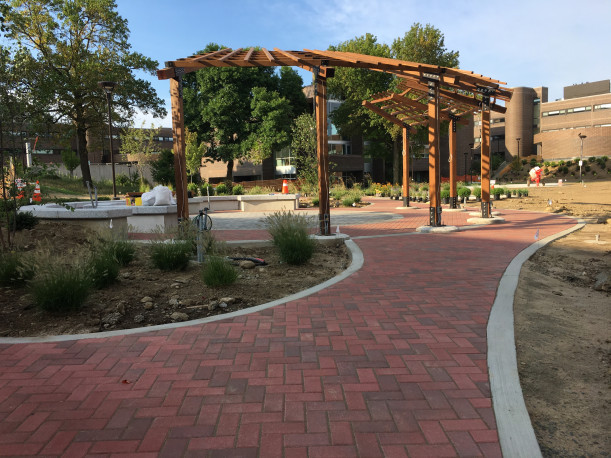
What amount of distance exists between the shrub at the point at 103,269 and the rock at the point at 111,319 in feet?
2.70

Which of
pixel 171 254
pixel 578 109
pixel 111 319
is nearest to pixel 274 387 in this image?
pixel 111 319

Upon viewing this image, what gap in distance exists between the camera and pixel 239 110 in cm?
3747

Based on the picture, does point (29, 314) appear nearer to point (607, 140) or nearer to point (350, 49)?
point (350, 49)

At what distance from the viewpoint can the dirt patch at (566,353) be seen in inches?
105

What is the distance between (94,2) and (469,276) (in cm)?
3278

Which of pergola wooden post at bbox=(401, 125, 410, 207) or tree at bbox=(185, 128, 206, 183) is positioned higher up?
tree at bbox=(185, 128, 206, 183)

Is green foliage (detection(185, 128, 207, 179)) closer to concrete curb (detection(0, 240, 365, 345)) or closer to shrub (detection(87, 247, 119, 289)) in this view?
shrub (detection(87, 247, 119, 289))

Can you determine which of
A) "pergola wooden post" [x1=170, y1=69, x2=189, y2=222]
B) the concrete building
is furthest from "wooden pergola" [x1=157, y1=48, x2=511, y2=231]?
the concrete building

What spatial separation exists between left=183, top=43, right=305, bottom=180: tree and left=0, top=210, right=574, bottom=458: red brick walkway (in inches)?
1279

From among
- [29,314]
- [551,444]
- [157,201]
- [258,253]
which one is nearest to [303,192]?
[157,201]

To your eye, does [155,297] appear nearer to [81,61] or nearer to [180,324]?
[180,324]

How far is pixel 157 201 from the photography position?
11.3 meters

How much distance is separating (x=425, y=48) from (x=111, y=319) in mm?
34038

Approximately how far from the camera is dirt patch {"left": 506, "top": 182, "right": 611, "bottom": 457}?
2.66m
